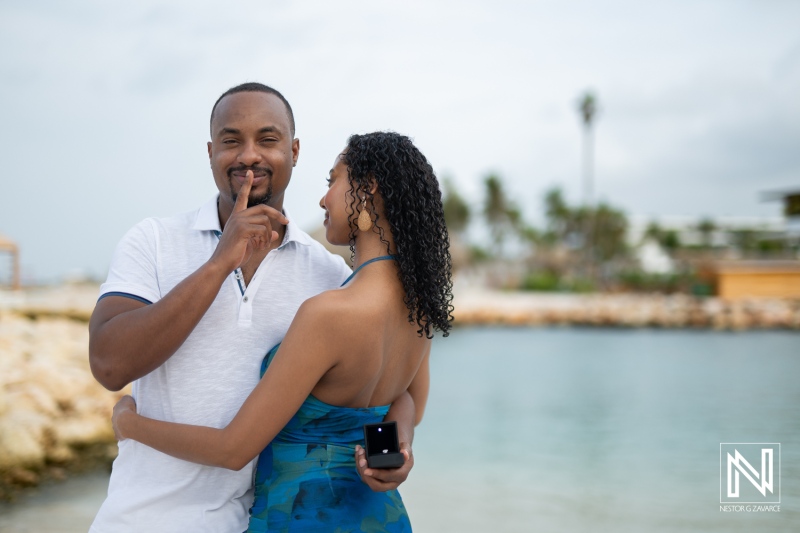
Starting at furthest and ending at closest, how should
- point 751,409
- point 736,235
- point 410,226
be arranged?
point 736,235
point 751,409
point 410,226

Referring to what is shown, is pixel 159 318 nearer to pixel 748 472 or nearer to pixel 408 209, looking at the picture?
pixel 408 209

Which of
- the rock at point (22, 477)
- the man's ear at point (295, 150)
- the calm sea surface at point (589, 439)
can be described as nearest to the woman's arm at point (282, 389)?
the man's ear at point (295, 150)

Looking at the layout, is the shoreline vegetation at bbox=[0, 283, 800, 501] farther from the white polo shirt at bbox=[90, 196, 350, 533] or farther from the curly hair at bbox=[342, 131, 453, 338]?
the curly hair at bbox=[342, 131, 453, 338]

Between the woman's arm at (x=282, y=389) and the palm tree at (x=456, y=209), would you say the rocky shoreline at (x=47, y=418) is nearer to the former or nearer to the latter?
the woman's arm at (x=282, y=389)

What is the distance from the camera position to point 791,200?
2202 centimetres

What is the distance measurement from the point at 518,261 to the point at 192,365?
165 feet

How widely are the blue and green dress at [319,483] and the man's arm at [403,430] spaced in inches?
3.6

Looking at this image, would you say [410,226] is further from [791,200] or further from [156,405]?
[791,200]

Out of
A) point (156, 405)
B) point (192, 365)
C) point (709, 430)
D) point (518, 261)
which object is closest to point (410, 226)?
point (192, 365)

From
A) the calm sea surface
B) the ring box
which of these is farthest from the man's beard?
the calm sea surface

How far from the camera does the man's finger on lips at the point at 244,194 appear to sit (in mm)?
1867

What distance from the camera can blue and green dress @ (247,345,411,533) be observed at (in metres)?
1.77

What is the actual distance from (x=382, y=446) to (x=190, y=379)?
1.72ft

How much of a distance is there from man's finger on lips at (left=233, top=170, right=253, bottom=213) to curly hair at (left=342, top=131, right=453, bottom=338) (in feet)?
0.87
